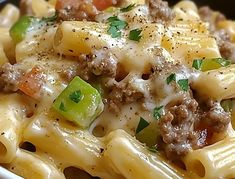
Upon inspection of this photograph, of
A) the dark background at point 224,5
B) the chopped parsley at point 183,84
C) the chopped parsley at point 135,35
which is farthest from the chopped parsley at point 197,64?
the dark background at point 224,5

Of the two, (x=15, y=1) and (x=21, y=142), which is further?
(x=15, y=1)

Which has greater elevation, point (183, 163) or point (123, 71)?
point (123, 71)

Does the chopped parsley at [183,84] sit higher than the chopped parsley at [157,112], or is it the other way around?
the chopped parsley at [183,84]

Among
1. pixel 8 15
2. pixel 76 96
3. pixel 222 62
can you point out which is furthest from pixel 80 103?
pixel 8 15

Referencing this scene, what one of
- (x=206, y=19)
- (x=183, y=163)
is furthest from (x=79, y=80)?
(x=206, y=19)

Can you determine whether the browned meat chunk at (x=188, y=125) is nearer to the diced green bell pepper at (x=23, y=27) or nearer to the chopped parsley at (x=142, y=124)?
the chopped parsley at (x=142, y=124)

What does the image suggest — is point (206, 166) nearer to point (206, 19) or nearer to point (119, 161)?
point (119, 161)

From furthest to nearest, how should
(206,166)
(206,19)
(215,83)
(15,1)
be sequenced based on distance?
(15,1), (206,19), (215,83), (206,166)

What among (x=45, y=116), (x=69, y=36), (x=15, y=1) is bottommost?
(x=15, y=1)
